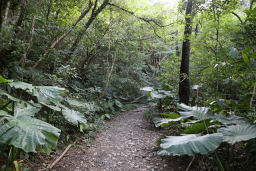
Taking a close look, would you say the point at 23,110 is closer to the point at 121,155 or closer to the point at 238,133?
the point at 121,155

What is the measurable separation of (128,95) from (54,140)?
8620mm

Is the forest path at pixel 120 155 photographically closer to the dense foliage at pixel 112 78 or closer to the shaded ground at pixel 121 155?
the shaded ground at pixel 121 155

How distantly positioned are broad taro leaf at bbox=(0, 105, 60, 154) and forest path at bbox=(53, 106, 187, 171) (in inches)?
44.0

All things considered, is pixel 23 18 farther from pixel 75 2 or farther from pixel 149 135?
pixel 149 135

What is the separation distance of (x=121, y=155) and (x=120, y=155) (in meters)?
0.02

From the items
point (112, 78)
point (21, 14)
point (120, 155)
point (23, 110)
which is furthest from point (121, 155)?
point (112, 78)

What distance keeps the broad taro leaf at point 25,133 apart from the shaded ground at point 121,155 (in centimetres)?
111

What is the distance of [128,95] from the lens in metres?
10.7

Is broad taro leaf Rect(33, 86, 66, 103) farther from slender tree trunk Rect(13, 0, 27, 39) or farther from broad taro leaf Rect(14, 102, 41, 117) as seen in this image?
slender tree trunk Rect(13, 0, 27, 39)

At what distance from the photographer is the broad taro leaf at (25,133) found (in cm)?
185

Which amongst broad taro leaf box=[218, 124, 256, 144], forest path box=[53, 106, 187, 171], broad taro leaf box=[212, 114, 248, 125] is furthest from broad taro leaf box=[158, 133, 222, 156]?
forest path box=[53, 106, 187, 171]

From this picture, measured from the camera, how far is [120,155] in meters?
3.68

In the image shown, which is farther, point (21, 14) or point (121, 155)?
point (21, 14)

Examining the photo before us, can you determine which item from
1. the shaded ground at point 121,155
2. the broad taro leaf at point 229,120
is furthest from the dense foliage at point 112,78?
the shaded ground at point 121,155
